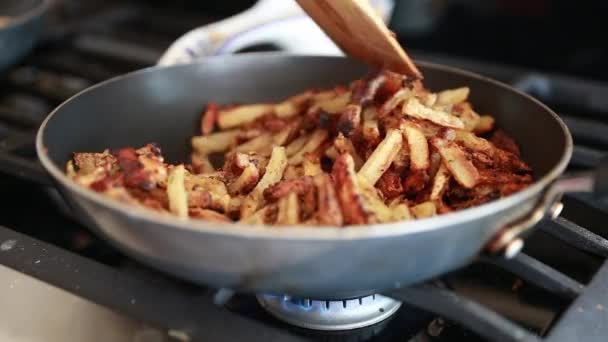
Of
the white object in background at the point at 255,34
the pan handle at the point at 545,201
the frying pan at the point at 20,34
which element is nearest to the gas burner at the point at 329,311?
the pan handle at the point at 545,201

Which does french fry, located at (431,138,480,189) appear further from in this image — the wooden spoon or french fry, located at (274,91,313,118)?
french fry, located at (274,91,313,118)

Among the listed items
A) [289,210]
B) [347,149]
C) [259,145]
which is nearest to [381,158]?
[347,149]

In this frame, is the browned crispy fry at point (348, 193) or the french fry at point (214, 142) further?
the french fry at point (214, 142)

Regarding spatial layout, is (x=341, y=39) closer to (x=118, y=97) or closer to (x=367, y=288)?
(x=118, y=97)

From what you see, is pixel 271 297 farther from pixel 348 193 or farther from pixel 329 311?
pixel 348 193

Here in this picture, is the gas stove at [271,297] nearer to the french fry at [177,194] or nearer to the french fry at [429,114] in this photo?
the french fry at [177,194]

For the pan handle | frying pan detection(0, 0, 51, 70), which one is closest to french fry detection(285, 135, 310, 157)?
the pan handle
